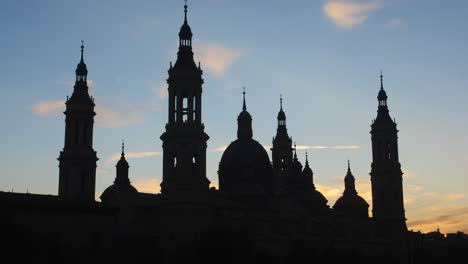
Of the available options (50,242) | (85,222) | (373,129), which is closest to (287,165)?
(373,129)

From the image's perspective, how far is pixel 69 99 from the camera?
92.4 metres

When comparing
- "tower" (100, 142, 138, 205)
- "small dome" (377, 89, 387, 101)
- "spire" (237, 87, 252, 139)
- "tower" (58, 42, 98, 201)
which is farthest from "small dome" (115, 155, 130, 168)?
"small dome" (377, 89, 387, 101)

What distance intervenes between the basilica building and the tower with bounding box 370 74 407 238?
5.5 inches

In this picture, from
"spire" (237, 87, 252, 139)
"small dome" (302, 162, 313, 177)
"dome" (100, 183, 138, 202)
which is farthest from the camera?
"small dome" (302, 162, 313, 177)

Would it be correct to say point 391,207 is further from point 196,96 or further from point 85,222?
point 85,222

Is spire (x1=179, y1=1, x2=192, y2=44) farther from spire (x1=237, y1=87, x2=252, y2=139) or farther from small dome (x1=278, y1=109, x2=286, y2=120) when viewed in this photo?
small dome (x1=278, y1=109, x2=286, y2=120)

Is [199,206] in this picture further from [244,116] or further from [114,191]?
[244,116]

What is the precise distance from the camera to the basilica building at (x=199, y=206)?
242 ft

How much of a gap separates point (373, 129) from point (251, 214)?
98.4 ft

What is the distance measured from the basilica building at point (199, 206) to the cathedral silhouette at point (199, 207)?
125 millimetres

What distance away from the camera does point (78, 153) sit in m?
89.9

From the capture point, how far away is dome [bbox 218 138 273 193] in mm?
99000

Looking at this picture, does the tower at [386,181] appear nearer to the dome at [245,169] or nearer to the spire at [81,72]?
the dome at [245,169]

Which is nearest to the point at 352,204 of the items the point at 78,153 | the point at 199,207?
the point at 199,207
